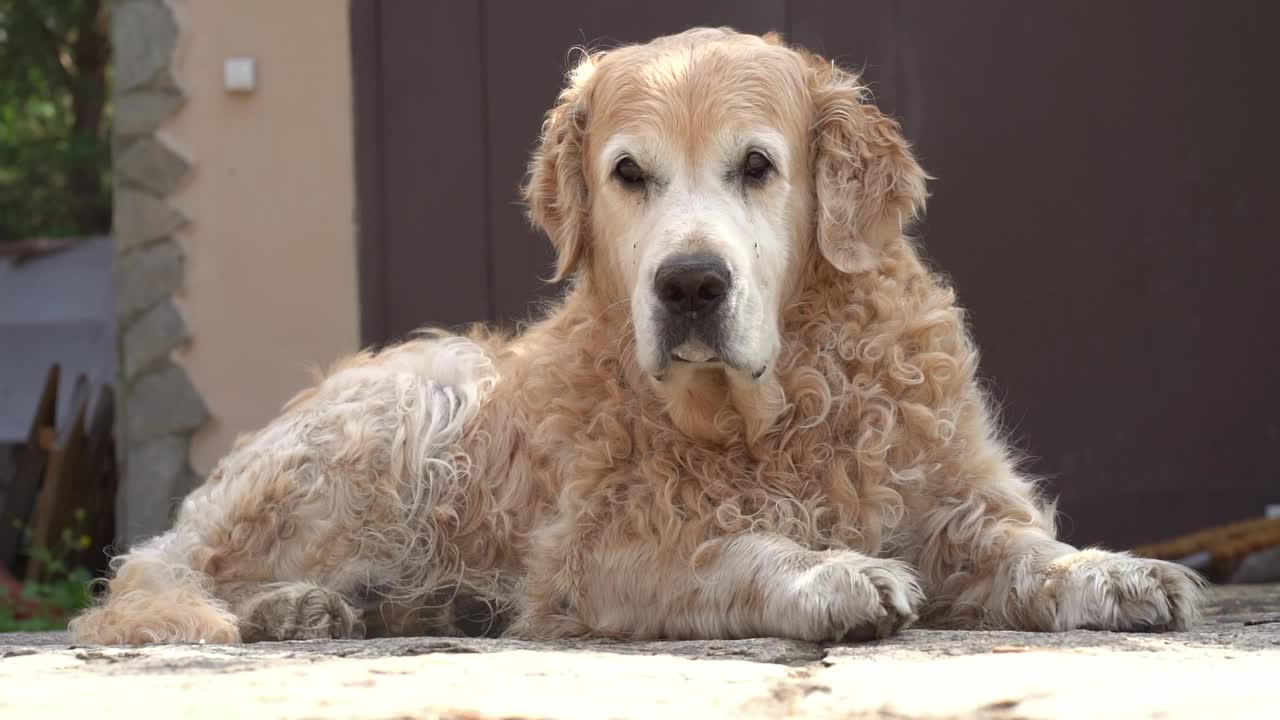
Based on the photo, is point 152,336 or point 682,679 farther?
point 152,336

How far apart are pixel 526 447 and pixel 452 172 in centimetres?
314

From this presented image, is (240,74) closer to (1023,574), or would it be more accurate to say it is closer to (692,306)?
(692,306)

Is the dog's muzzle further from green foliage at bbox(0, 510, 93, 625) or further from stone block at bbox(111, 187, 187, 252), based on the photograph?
stone block at bbox(111, 187, 187, 252)

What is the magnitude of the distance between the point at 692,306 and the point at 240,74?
4.29 meters

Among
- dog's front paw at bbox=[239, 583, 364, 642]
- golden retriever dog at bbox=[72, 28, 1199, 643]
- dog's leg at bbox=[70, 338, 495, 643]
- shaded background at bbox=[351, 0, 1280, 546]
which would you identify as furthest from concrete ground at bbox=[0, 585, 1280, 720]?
shaded background at bbox=[351, 0, 1280, 546]

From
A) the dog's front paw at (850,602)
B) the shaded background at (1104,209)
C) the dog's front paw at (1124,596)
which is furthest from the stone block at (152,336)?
the dog's front paw at (1124,596)

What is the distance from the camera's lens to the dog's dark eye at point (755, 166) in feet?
11.8

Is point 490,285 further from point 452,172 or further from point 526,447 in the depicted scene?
point 526,447

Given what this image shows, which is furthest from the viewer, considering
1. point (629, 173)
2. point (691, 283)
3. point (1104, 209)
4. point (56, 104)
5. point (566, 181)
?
point (56, 104)

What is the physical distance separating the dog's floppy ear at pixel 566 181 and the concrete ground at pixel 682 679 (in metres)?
1.34

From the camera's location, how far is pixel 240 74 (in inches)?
272

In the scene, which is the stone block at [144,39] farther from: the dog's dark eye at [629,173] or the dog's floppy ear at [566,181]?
the dog's dark eye at [629,173]

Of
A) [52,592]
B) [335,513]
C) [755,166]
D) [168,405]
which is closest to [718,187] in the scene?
[755,166]

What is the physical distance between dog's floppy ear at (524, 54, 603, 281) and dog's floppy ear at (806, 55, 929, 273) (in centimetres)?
63
